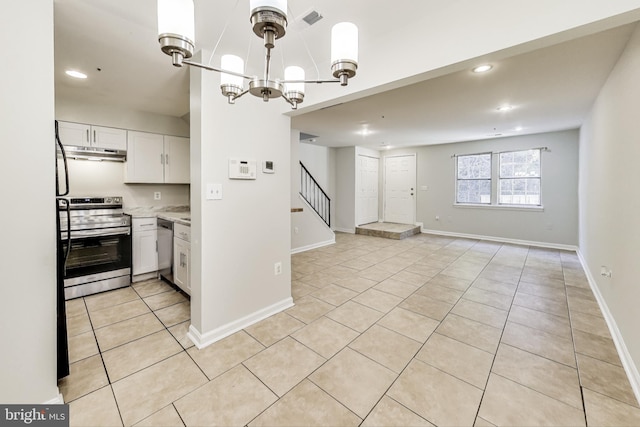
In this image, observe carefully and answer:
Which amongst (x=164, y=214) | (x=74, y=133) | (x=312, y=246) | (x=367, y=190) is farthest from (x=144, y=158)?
(x=367, y=190)

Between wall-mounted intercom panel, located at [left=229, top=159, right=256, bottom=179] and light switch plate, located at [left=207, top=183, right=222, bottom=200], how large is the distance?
154 millimetres

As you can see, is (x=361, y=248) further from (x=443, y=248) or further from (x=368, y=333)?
(x=368, y=333)

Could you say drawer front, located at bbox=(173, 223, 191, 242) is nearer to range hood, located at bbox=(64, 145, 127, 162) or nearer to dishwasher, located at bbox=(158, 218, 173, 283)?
dishwasher, located at bbox=(158, 218, 173, 283)

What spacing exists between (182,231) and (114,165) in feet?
6.12

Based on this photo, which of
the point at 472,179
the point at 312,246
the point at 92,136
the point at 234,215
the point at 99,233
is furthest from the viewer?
the point at 472,179

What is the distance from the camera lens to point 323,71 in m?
2.40

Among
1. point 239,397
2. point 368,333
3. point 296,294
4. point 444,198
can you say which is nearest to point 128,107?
point 296,294

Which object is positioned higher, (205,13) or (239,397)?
(205,13)

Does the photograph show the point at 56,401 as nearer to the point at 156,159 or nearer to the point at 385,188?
the point at 156,159

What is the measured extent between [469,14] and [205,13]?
1664 mm

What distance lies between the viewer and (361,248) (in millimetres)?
5586

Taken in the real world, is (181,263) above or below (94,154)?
below

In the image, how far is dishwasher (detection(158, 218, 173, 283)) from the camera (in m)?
3.22

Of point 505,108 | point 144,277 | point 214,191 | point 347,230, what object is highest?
point 505,108
